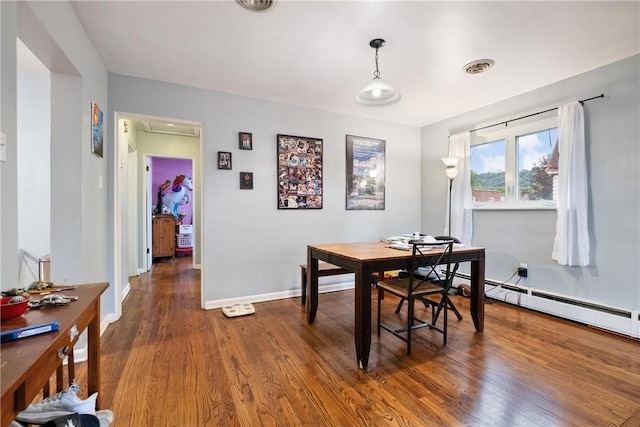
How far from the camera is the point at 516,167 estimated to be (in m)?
3.39

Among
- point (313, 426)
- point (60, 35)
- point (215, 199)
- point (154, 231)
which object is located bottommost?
point (313, 426)

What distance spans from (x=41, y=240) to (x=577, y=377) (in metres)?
4.56

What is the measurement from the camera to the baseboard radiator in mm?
2492

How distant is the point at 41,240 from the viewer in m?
2.87

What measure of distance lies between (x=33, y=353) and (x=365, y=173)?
12.3 ft

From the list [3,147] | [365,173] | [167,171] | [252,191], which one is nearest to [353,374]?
[3,147]

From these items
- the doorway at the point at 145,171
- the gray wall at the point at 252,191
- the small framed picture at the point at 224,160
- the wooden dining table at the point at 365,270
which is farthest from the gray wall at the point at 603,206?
the doorway at the point at 145,171

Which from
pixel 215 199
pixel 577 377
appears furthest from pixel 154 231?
pixel 577 377

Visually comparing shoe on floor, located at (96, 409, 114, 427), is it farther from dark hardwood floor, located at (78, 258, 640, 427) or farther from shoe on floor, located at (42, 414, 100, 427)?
dark hardwood floor, located at (78, 258, 640, 427)

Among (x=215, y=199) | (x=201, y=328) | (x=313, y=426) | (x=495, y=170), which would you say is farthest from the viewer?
(x=495, y=170)

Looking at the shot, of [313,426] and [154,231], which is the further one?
[154,231]

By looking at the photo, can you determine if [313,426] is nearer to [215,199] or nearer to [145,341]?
[145,341]

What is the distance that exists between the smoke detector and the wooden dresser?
6044 millimetres

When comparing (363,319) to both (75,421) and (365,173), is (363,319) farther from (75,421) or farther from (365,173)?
(365,173)
